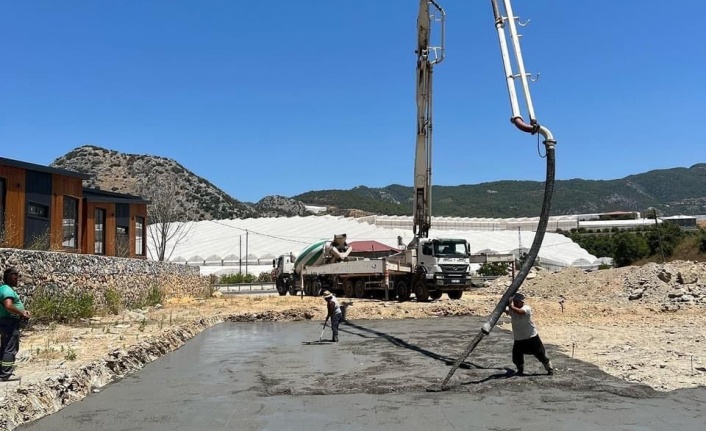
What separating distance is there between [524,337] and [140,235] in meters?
27.2

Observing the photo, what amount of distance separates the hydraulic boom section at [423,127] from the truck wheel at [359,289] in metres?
4.00

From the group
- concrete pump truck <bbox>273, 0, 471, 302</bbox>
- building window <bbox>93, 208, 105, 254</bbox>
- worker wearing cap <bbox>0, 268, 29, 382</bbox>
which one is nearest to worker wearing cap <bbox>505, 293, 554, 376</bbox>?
worker wearing cap <bbox>0, 268, 29, 382</bbox>

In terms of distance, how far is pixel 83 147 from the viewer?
368 feet

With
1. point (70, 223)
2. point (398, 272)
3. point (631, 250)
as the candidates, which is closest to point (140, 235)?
point (70, 223)

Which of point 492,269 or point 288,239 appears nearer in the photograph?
point 492,269

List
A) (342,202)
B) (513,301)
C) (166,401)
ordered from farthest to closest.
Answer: (342,202) → (513,301) → (166,401)

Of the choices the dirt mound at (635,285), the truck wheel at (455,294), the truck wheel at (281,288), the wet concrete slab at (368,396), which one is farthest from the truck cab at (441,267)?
the truck wheel at (281,288)

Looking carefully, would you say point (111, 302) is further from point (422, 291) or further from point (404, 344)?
point (422, 291)

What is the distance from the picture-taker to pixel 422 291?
29.4 metres

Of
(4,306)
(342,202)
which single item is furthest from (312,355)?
(342,202)

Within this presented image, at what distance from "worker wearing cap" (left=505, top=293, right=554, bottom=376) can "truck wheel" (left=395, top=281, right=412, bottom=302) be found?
65.4ft

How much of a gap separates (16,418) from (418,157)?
939 inches

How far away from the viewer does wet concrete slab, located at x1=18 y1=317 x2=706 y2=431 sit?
7547 mm

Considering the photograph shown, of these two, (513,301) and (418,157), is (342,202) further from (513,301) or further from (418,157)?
(513,301)
